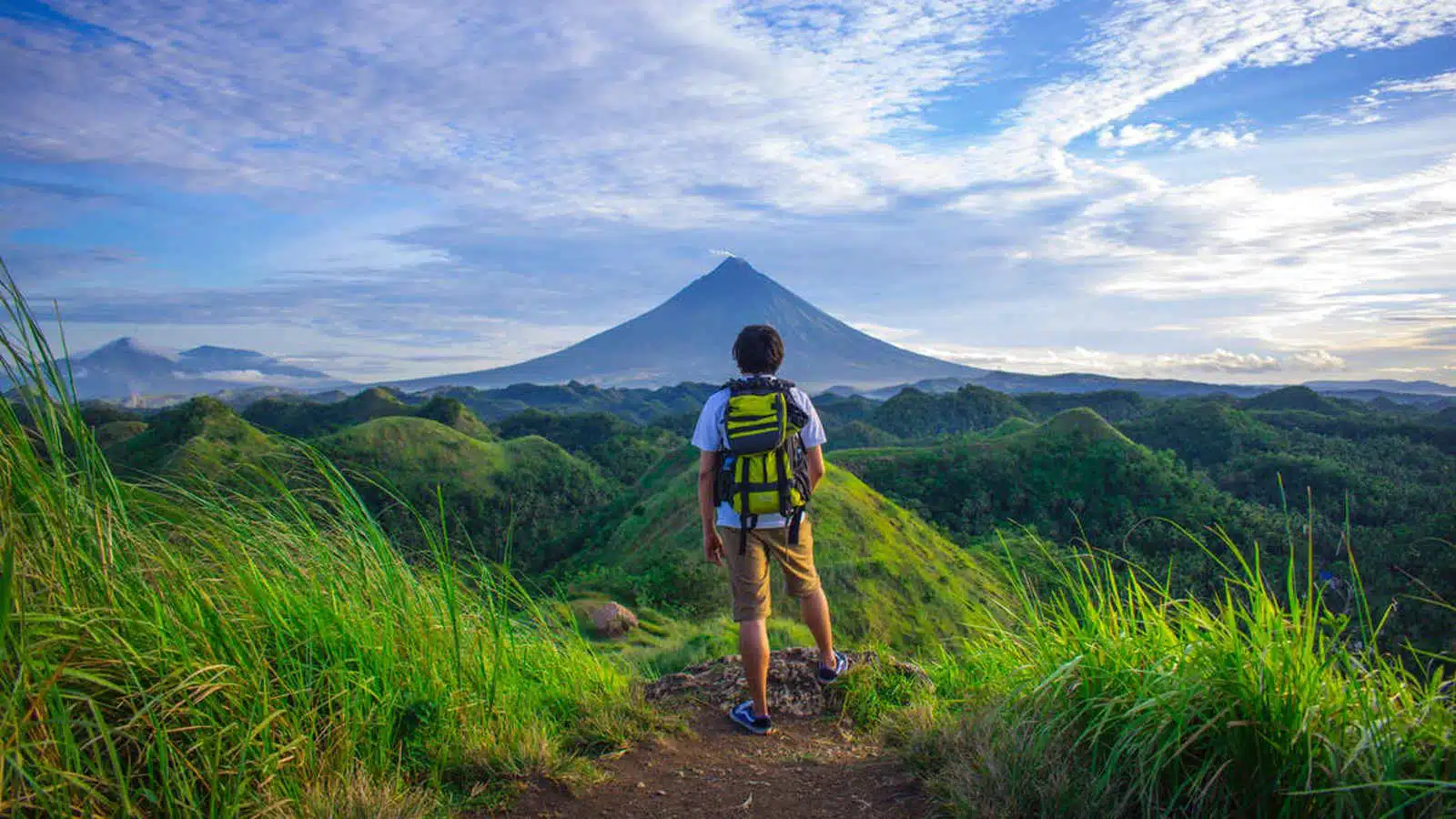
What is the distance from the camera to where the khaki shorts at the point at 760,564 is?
3.48 metres

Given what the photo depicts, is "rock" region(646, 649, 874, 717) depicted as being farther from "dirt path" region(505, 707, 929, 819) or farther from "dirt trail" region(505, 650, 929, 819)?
"dirt path" region(505, 707, 929, 819)

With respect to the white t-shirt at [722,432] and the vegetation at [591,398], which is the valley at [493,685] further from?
the vegetation at [591,398]

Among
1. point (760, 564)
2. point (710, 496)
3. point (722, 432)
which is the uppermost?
point (722, 432)

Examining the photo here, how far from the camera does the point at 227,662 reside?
7.64 feet

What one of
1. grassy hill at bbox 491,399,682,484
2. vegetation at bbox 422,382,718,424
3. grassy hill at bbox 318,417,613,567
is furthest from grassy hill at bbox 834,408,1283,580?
vegetation at bbox 422,382,718,424

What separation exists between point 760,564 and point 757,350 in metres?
0.93

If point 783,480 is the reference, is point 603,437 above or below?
below

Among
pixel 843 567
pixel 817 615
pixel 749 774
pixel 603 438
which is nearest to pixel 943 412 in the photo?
pixel 603 438

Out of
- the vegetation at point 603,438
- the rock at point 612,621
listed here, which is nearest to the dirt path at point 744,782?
the rock at point 612,621

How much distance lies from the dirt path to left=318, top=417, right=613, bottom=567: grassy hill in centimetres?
3013

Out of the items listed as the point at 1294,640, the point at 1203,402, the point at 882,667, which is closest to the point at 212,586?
the point at 882,667

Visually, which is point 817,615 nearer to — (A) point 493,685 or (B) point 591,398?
(A) point 493,685

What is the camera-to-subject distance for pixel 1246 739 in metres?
2.15

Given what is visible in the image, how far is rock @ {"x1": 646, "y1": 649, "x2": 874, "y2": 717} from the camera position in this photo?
385 centimetres
